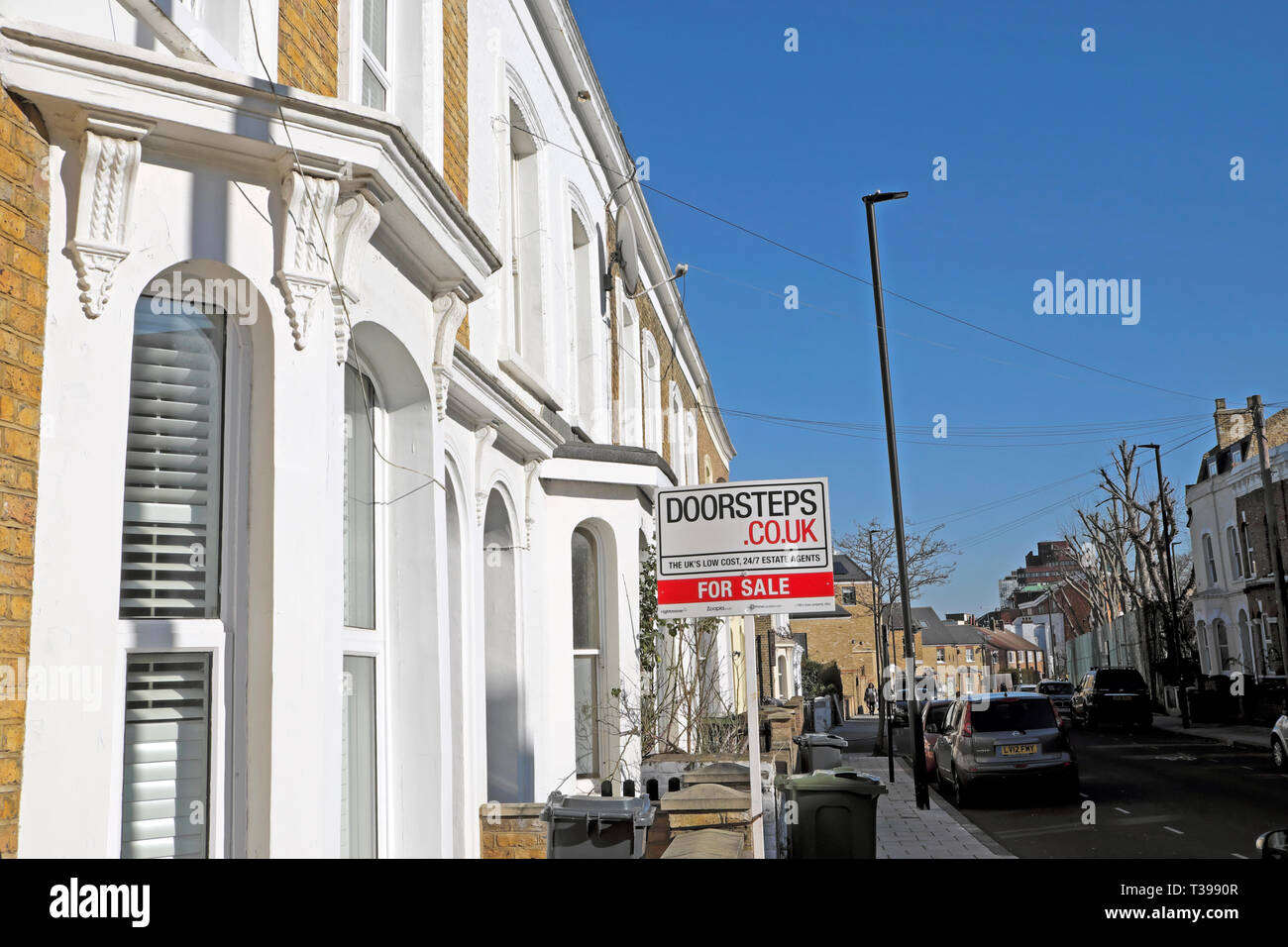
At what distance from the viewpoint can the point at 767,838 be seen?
9562 millimetres

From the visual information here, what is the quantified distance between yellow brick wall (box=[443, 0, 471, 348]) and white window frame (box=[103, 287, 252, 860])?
131 inches

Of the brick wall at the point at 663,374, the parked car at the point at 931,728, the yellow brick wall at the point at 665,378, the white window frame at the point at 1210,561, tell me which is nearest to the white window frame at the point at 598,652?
the brick wall at the point at 663,374

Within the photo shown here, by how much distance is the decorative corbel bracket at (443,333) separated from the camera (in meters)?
6.39

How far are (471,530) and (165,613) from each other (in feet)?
13.6

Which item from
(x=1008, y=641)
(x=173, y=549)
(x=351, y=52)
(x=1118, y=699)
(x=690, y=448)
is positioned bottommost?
(x=1118, y=699)

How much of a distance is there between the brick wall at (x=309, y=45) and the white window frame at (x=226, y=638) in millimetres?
1662

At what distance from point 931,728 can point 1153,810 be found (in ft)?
17.3

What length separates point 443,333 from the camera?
6426mm

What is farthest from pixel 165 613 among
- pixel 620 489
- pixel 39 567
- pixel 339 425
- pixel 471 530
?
pixel 620 489

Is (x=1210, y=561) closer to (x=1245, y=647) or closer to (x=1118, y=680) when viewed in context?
(x=1245, y=647)

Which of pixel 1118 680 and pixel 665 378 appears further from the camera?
pixel 1118 680

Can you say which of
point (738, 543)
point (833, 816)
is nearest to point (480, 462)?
point (738, 543)

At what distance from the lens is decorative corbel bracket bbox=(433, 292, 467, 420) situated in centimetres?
639

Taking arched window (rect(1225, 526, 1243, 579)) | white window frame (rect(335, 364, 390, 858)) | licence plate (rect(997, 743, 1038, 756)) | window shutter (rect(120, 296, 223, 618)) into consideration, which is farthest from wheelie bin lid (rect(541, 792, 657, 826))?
arched window (rect(1225, 526, 1243, 579))
